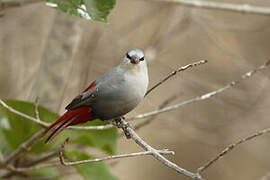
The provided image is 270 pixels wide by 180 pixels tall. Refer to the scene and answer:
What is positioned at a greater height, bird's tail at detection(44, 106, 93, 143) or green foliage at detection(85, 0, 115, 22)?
green foliage at detection(85, 0, 115, 22)

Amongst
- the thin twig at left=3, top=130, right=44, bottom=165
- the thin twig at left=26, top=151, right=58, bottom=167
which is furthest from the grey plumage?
the thin twig at left=26, top=151, right=58, bottom=167

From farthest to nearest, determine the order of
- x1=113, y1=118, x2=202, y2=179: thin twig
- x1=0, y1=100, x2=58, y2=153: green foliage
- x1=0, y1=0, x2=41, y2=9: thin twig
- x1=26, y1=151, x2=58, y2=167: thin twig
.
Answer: x1=26, y1=151, x2=58, y2=167: thin twig, x1=0, y1=100, x2=58, y2=153: green foliage, x1=0, y1=0, x2=41, y2=9: thin twig, x1=113, y1=118, x2=202, y2=179: thin twig

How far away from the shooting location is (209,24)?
16.4 ft

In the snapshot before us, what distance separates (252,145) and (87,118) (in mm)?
3666

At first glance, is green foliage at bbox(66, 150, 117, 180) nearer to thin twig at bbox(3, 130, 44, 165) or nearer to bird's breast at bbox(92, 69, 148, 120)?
thin twig at bbox(3, 130, 44, 165)

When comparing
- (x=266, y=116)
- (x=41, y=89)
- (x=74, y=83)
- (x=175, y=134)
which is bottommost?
(x=175, y=134)

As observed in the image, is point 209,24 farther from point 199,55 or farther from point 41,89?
point 41,89

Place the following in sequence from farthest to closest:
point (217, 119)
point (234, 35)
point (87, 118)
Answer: point (234, 35)
point (217, 119)
point (87, 118)

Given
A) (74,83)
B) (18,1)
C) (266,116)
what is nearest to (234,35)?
(266,116)

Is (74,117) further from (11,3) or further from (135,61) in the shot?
(11,3)

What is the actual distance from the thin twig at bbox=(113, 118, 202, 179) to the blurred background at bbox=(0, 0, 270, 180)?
44.3 inches

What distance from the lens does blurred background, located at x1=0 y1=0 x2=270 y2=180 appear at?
13.4 feet

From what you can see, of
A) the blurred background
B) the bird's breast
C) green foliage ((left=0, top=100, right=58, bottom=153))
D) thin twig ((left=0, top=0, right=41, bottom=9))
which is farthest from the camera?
the blurred background

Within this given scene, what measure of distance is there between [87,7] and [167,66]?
339cm
